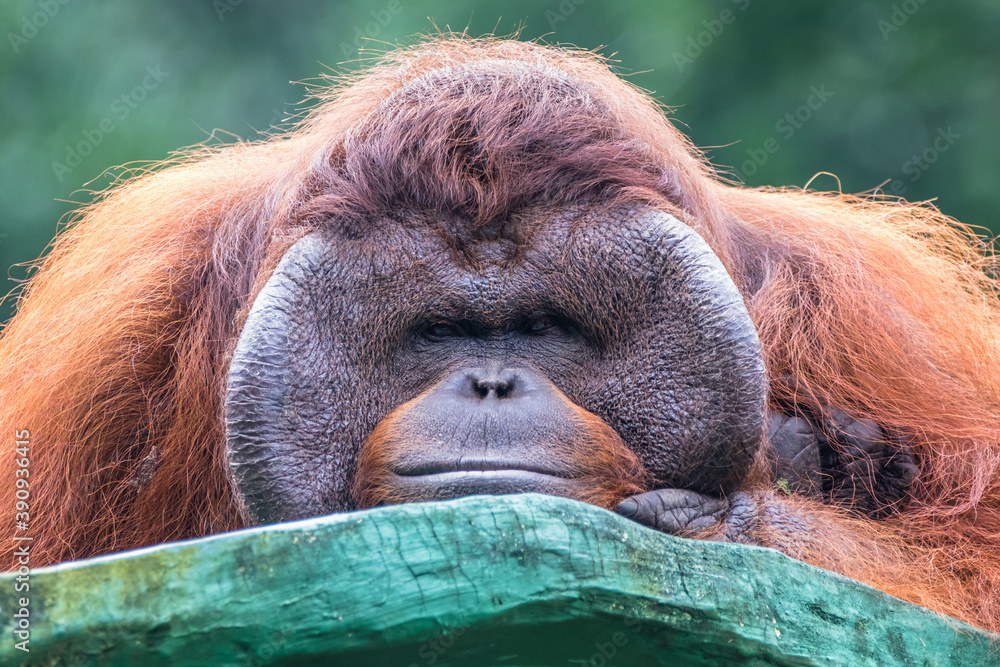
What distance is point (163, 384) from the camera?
78.3 inches

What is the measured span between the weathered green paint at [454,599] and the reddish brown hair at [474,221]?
1.64 ft

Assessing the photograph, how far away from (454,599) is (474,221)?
2.60ft

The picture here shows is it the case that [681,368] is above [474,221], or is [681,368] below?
below

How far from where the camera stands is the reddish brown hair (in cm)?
175

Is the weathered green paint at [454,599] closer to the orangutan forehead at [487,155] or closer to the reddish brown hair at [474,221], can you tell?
the reddish brown hair at [474,221]

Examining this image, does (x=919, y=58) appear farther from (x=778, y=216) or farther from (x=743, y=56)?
(x=778, y=216)

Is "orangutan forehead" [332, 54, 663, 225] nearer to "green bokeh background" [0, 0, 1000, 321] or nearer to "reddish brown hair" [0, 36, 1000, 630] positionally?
"reddish brown hair" [0, 36, 1000, 630]

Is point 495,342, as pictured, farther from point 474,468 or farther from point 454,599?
point 454,599

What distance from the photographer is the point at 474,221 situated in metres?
1.72

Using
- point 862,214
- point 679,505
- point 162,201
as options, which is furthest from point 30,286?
point 862,214

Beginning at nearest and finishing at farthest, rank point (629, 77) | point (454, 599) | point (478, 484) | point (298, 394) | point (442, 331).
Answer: point (454, 599)
point (478, 484)
point (298, 394)
point (442, 331)
point (629, 77)

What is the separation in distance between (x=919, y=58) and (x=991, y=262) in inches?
106

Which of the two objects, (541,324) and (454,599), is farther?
(541,324)

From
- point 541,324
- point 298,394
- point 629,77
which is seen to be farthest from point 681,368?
point 629,77
